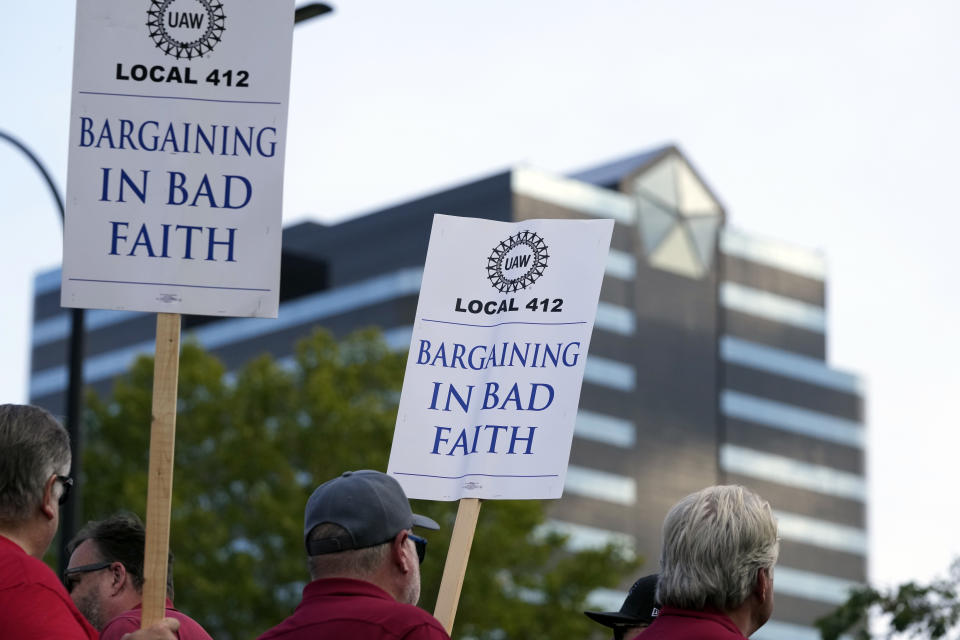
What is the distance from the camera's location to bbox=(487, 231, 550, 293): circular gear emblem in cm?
634

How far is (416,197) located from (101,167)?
80.7 meters

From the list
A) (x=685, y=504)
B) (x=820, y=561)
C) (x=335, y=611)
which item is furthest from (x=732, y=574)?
(x=820, y=561)

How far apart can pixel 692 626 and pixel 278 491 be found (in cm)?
2576

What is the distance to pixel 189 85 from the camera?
5.13 m

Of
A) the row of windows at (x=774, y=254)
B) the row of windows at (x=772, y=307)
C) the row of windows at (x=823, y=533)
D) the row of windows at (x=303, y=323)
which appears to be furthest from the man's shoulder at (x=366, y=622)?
the row of windows at (x=823, y=533)

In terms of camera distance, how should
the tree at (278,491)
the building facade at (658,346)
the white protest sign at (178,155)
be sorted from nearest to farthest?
1. the white protest sign at (178,155)
2. the tree at (278,491)
3. the building facade at (658,346)

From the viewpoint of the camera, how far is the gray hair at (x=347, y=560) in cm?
440

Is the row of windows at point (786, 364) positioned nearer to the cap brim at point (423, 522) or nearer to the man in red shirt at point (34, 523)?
the cap brim at point (423, 522)

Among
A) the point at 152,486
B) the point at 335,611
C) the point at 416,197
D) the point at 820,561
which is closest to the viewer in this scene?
the point at 335,611

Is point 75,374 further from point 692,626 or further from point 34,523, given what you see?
point 692,626

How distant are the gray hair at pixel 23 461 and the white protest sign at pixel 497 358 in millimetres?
1889

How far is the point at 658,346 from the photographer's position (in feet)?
293

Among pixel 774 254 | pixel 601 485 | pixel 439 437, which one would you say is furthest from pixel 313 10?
pixel 774 254

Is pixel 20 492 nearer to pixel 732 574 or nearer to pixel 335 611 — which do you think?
pixel 335 611
